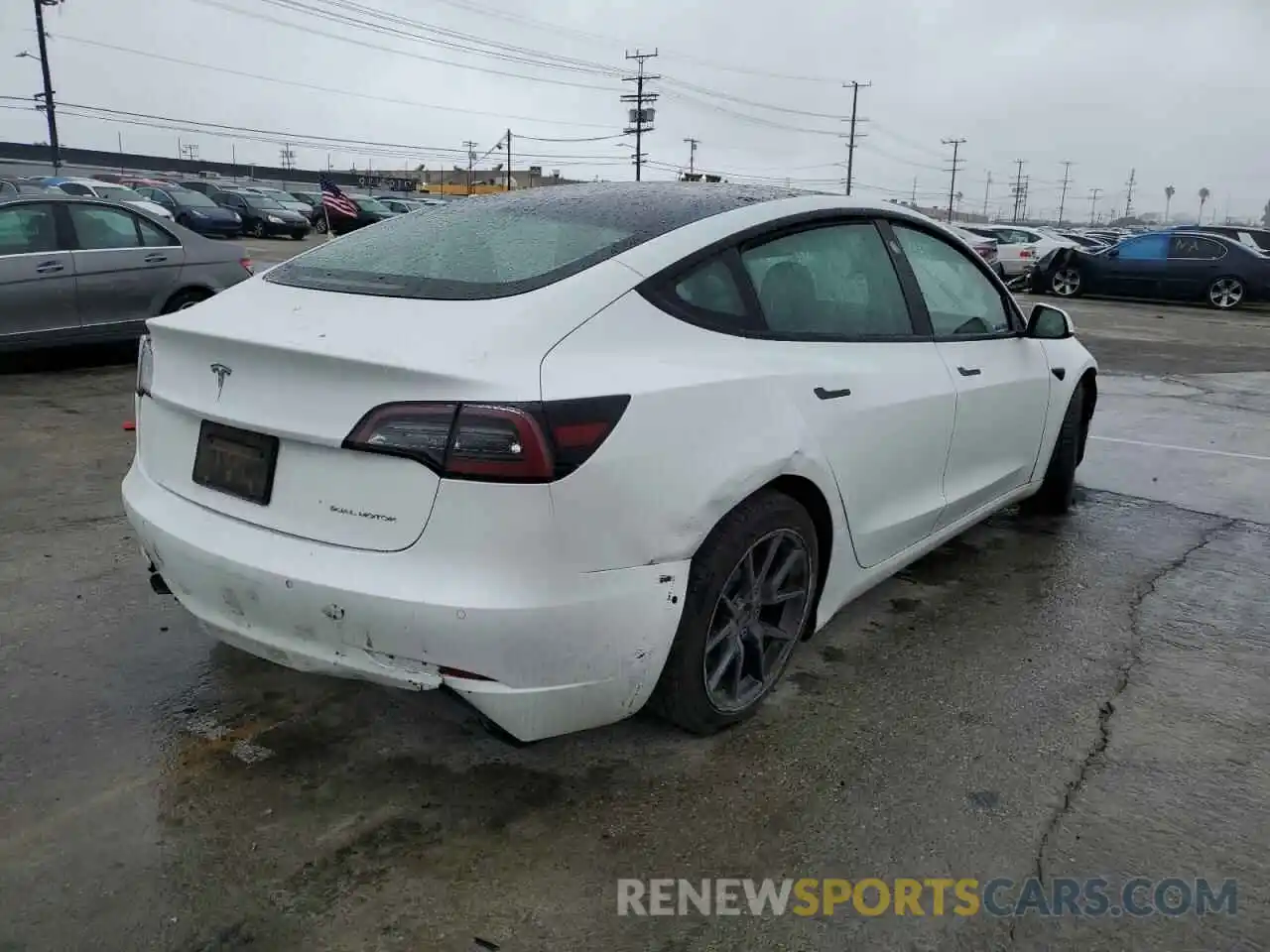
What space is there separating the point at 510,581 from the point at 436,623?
193 mm

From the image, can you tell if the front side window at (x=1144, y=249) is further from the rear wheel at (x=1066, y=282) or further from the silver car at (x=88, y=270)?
the silver car at (x=88, y=270)

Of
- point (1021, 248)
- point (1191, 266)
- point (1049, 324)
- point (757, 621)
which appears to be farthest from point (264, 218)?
point (757, 621)

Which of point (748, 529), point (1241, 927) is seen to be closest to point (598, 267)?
point (748, 529)

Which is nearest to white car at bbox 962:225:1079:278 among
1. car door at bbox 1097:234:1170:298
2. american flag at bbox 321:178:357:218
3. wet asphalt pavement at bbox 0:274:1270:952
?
car door at bbox 1097:234:1170:298

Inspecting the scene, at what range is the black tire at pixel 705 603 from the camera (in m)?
2.61

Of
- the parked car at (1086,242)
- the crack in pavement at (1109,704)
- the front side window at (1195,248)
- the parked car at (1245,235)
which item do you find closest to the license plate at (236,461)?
the crack in pavement at (1109,704)

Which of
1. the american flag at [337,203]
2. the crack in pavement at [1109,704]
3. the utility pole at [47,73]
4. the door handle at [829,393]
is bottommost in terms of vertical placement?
the crack in pavement at [1109,704]

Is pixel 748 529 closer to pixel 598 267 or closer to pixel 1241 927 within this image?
pixel 598 267

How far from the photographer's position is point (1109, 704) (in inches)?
126

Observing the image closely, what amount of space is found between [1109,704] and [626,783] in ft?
5.36

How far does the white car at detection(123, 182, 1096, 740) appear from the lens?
2.25m

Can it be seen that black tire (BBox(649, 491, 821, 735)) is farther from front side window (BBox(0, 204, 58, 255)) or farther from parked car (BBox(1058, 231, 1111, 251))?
parked car (BBox(1058, 231, 1111, 251))

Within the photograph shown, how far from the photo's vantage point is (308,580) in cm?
234

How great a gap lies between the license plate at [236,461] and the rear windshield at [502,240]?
514mm
